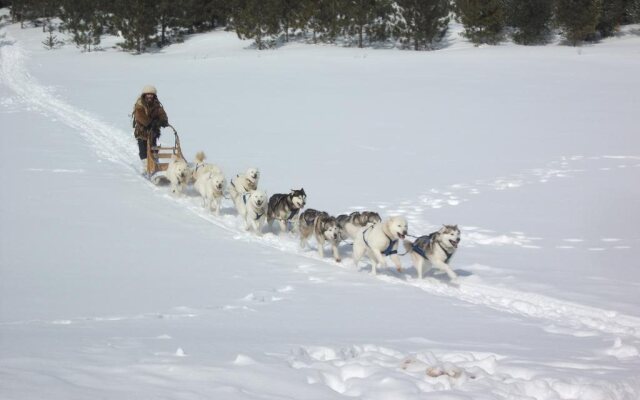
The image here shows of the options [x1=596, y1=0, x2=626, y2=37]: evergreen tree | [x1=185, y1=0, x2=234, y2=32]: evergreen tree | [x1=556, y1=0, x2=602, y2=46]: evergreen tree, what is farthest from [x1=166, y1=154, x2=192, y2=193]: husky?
[x1=185, y1=0, x2=234, y2=32]: evergreen tree

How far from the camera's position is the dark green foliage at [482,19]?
3269cm

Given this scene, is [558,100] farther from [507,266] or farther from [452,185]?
[507,266]

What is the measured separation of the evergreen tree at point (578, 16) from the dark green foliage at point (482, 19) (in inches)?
107

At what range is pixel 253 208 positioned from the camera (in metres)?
8.88

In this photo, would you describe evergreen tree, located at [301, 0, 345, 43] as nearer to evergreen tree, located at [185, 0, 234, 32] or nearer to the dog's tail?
evergreen tree, located at [185, 0, 234, 32]

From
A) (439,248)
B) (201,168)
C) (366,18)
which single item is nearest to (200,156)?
(201,168)

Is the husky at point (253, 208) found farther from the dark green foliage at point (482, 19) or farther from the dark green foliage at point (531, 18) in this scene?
the dark green foliage at point (531, 18)

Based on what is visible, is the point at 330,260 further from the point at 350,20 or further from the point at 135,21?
the point at 135,21

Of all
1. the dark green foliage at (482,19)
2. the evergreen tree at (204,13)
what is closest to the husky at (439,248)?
the dark green foliage at (482,19)

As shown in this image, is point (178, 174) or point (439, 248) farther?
point (178, 174)

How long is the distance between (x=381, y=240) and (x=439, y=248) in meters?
0.58

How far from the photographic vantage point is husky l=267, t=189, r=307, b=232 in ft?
28.5

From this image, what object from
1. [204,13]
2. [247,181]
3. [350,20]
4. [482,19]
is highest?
[204,13]

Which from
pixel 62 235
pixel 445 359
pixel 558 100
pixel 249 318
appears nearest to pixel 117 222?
pixel 62 235
